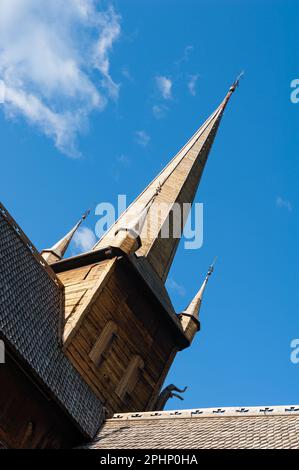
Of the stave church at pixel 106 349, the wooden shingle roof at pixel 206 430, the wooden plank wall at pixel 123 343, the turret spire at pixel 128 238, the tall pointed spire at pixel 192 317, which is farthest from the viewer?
the tall pointed spire at pixel 192 317

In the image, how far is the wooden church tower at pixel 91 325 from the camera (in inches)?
548

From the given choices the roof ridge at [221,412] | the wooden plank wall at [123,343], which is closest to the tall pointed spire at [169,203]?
the wooden plank wall at [123,343]

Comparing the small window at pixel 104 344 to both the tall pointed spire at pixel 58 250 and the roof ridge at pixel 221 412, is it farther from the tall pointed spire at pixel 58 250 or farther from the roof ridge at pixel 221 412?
the tall pointed spire at pixel 58 250

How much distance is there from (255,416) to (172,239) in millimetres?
12281

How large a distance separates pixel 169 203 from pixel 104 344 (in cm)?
916

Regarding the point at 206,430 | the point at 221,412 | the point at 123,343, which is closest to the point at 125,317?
the point at 123,343

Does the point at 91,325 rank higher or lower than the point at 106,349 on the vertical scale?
higher

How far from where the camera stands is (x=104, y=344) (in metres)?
18.5

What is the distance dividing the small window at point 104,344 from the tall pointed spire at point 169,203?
13.1 ft

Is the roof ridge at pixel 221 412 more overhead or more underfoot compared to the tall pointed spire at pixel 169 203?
more underfoot

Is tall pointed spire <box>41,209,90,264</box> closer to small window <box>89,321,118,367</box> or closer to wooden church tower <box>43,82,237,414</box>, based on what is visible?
wooden church tower <box>43,82,237,414</box>

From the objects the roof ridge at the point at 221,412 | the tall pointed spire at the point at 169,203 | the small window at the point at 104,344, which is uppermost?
the tall pointed spire at the point at 169,203

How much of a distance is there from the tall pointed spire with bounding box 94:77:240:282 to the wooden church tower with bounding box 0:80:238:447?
0.25ft

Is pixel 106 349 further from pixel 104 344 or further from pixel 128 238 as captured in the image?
pixel 128 238
